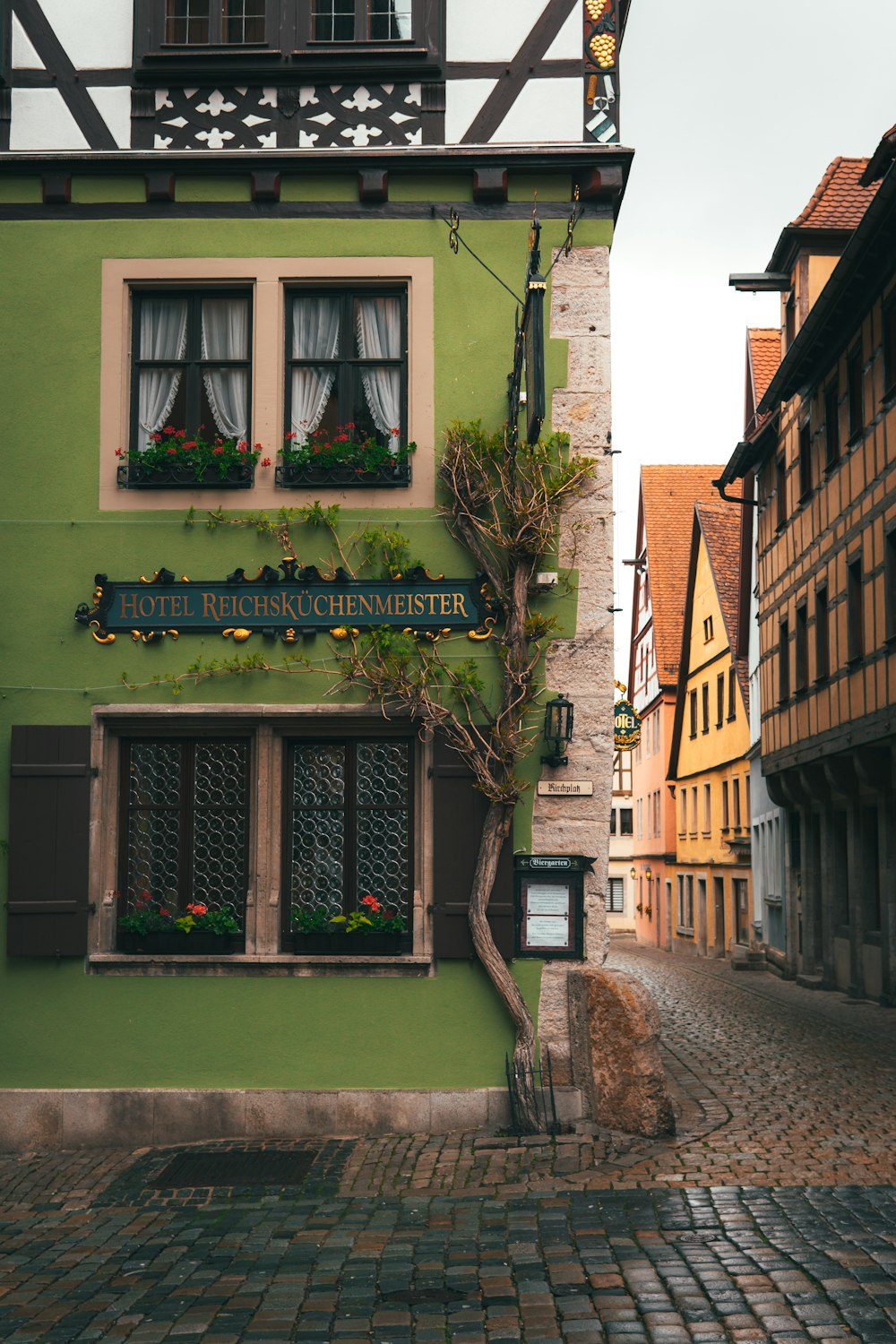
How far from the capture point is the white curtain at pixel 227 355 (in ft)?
35.7

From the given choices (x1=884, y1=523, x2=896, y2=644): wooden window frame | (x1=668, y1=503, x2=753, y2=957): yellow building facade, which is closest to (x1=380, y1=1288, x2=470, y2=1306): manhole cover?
(x1=884, y1=523, x2=896, y2=644): wooden window frame

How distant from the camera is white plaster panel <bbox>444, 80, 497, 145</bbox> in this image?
35.3ft

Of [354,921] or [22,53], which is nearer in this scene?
[354,921]

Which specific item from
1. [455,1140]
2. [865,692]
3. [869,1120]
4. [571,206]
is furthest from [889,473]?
[455,1140]

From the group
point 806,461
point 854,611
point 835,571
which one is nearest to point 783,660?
point 806,461

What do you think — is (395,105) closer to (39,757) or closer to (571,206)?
→ (571,206)

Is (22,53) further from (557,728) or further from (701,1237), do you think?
(701,1237)

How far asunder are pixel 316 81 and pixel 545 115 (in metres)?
1.63

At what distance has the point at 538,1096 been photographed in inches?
392

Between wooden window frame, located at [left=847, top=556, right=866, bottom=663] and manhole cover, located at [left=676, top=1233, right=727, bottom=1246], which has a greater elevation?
wooden window frame, located at [left=847, top=556, right=866, bottom=663]

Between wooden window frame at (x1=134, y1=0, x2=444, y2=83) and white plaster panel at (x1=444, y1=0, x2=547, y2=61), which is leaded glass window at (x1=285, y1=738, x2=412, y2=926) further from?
white plaster panel at (x1=444, y1=0, x2=547, y2=61)

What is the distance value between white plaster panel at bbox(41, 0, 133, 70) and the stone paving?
749cm

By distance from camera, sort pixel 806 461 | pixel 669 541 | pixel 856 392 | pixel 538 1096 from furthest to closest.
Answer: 1. pixel 669 541
2. pixel 806 461
3. pixel 856 392
4. pixel 538 1096

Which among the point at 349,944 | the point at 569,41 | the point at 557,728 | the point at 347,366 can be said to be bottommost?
the point at 349,944
